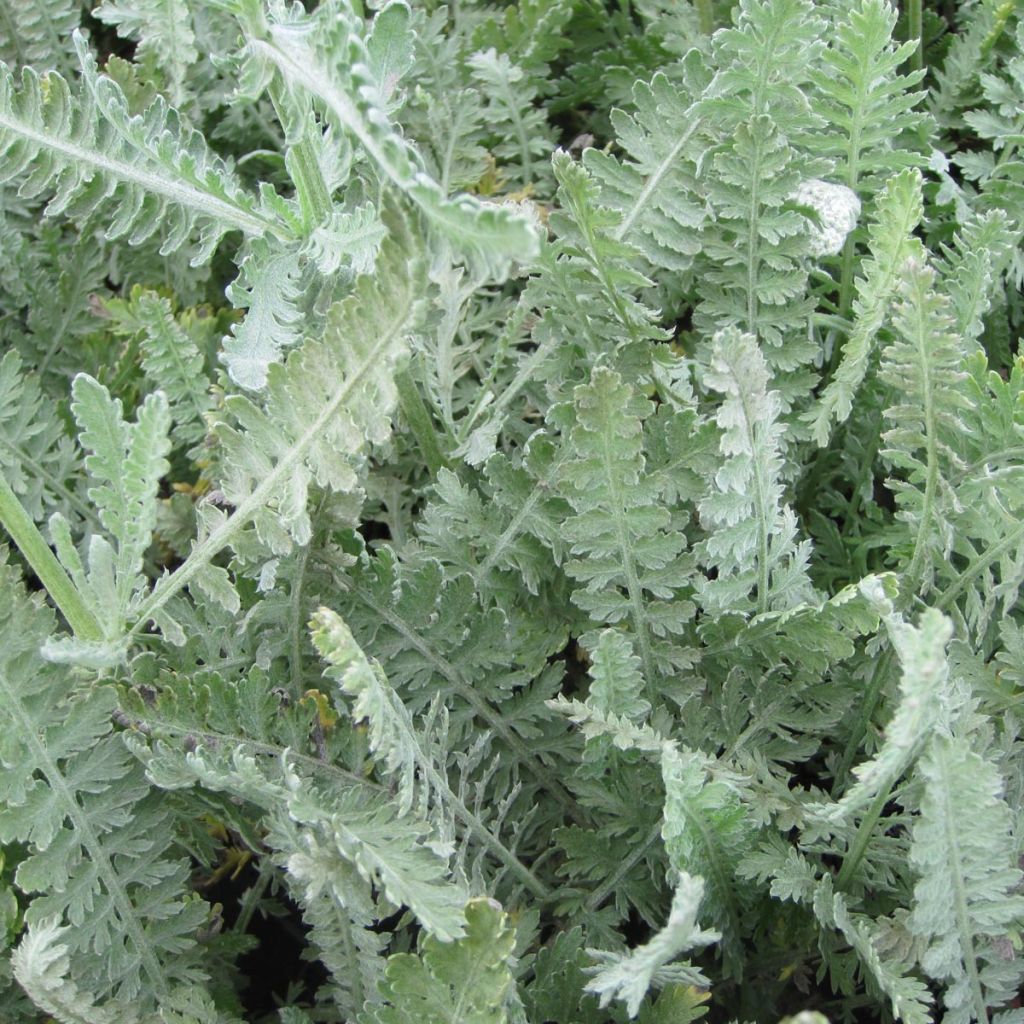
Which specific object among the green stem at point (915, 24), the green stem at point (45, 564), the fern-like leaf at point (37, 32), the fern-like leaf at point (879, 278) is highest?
the green stem at point (915, 24)

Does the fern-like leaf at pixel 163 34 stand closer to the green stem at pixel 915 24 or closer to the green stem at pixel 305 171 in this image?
the green stem at pixel 305 171

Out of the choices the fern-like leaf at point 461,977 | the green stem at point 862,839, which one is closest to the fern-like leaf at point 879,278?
the green stem at point 862,839

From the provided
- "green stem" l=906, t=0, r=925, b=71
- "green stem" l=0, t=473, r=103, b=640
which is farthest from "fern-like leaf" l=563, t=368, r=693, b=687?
"green stem" l=906, t=0, r=925, b=71

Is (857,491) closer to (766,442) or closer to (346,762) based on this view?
(766,442)

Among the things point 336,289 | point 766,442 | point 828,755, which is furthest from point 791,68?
point 828,755

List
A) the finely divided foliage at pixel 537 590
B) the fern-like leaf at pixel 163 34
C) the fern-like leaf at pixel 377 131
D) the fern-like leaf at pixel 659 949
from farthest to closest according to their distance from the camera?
the fern-like leaf at pixel 163 34 → the finely divided foliage at pixel 537 590 → the fern-like leaf at pixel 659 949 → the fern-like leaf at pixel 377 131

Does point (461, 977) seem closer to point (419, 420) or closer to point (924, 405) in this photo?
point (419, 420)
